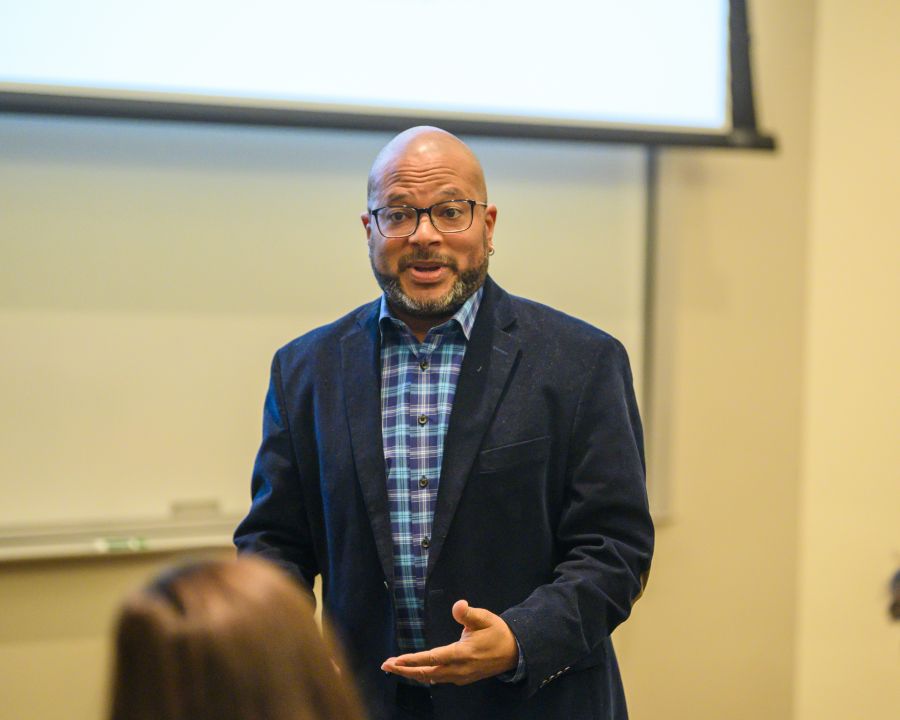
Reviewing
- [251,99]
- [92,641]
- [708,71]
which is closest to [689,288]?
[708,71]

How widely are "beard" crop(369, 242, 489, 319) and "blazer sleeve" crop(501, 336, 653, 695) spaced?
0.23 m

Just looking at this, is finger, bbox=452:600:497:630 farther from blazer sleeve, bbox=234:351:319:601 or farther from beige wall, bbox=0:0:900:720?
beige wall, bbox=0:0:900:720

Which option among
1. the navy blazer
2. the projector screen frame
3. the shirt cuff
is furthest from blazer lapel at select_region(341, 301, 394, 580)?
the projector screen frame

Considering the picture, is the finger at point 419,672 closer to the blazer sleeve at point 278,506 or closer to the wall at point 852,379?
the blazer sleeve at point 278,506

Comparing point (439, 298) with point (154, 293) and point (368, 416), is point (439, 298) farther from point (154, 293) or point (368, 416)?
point (154, 293)

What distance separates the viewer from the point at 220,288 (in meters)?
2.48

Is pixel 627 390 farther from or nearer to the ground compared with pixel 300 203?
nearer to the ground

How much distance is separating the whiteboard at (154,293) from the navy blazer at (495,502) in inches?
31.7

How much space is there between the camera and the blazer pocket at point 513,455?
1612 mm

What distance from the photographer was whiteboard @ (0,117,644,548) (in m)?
2.34

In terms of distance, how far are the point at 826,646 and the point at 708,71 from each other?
1.61 meters

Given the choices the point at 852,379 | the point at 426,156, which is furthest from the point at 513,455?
the point at 852,379

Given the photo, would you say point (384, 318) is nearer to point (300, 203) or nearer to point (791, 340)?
point (300, 203)

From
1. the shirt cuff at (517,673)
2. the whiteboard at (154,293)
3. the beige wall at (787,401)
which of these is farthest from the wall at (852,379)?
the shirt cuff at (517,673)
